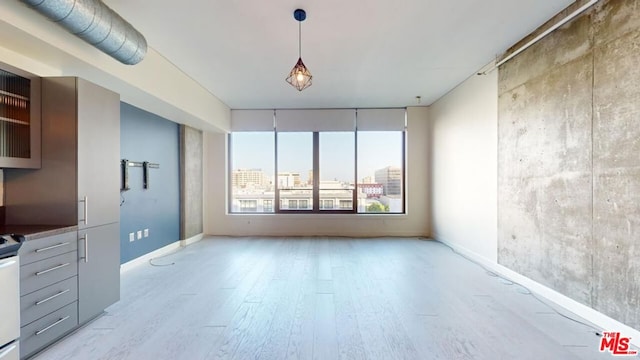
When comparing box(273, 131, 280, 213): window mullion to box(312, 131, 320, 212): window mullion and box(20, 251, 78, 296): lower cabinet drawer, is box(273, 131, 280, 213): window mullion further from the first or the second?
box(20, 251, 78, 296): lower cabinet drawer

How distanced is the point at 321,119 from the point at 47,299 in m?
5.28

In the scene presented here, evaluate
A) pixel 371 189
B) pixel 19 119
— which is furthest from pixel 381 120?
pixel 19 119

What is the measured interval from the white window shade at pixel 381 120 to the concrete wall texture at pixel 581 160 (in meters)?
2.81

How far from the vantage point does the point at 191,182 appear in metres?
5.90

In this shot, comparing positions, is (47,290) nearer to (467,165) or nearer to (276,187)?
(276,187)

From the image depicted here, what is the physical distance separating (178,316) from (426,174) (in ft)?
17.5

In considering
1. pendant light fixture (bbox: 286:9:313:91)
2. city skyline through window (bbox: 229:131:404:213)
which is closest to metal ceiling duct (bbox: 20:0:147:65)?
pendant light fixture (bbox: 286:9:313:91)

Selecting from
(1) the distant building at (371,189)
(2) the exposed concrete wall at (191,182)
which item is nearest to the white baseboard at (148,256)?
(2) the exposed concrete wall at (191,182)

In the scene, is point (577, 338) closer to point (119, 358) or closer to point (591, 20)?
point (591, 20)

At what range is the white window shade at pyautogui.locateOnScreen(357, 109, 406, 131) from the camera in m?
6.44

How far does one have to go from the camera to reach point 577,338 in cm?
231

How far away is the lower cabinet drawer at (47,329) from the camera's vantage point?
2020 mm

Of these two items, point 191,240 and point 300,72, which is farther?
point 191,240

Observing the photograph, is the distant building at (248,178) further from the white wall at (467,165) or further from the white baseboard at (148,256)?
the white wall at (467,165)
